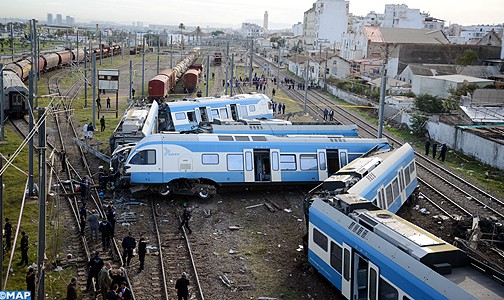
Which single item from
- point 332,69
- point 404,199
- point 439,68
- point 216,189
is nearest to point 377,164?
point 404,199

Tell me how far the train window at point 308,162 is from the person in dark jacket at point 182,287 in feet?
34.8

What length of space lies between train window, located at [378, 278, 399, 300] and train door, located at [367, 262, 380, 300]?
0.15 meters

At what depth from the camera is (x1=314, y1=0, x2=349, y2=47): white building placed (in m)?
138

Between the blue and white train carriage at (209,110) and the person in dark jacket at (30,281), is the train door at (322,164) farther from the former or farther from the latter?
the person in dark jacket at (30,281)

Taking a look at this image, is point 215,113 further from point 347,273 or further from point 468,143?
point 347,273

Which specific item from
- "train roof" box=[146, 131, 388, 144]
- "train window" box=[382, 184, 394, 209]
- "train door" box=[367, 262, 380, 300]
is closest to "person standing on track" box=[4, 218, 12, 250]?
"train roof" box=[146, 131, 388, 144]

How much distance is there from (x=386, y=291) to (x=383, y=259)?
0.65m

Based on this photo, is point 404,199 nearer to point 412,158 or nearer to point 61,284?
point 412,158

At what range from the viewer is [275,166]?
22.8 metres

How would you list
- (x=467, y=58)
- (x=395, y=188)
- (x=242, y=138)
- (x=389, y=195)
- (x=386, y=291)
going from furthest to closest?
(x=467, y=58) < (x=242, y=138) < (x=395, y=188) < (x=389, y=195) < (x=386, y=291)

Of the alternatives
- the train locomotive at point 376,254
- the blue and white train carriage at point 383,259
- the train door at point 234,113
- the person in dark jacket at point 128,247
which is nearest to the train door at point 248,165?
the train locomotive at point 376,254

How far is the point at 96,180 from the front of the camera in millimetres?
24375

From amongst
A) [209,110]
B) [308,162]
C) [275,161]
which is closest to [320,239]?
[275,161]

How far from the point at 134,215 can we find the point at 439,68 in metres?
52.4
